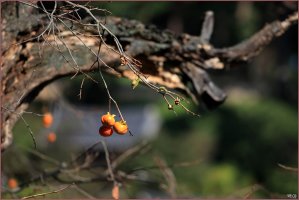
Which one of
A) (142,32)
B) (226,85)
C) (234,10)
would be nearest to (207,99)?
(142,32)

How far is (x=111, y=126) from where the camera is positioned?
10.9 feet

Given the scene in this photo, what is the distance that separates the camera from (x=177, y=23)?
25.3 metres

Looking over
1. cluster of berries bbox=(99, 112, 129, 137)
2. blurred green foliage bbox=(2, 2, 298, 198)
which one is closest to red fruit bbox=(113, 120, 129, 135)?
cluster of berries bbox=(99, 112, 129, 137)

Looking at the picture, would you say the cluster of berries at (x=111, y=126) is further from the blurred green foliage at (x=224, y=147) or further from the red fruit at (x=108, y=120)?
the blurred green foliage at (x=224, y=147)

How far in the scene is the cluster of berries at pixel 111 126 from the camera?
324 centimetres

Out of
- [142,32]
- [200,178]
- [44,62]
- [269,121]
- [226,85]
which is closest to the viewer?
[44,62]

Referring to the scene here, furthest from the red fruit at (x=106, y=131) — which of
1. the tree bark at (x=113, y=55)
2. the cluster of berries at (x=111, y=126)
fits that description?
the tree bark at (x=113, y=55)

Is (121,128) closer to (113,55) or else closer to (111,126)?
(111,126)

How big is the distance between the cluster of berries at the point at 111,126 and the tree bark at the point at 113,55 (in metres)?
0.42

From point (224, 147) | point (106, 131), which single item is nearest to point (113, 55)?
point (106, 131)

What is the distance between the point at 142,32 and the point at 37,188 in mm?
1260

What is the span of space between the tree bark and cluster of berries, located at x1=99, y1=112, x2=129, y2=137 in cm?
42

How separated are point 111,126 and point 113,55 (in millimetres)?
932

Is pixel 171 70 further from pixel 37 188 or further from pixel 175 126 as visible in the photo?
pixel 175 126
